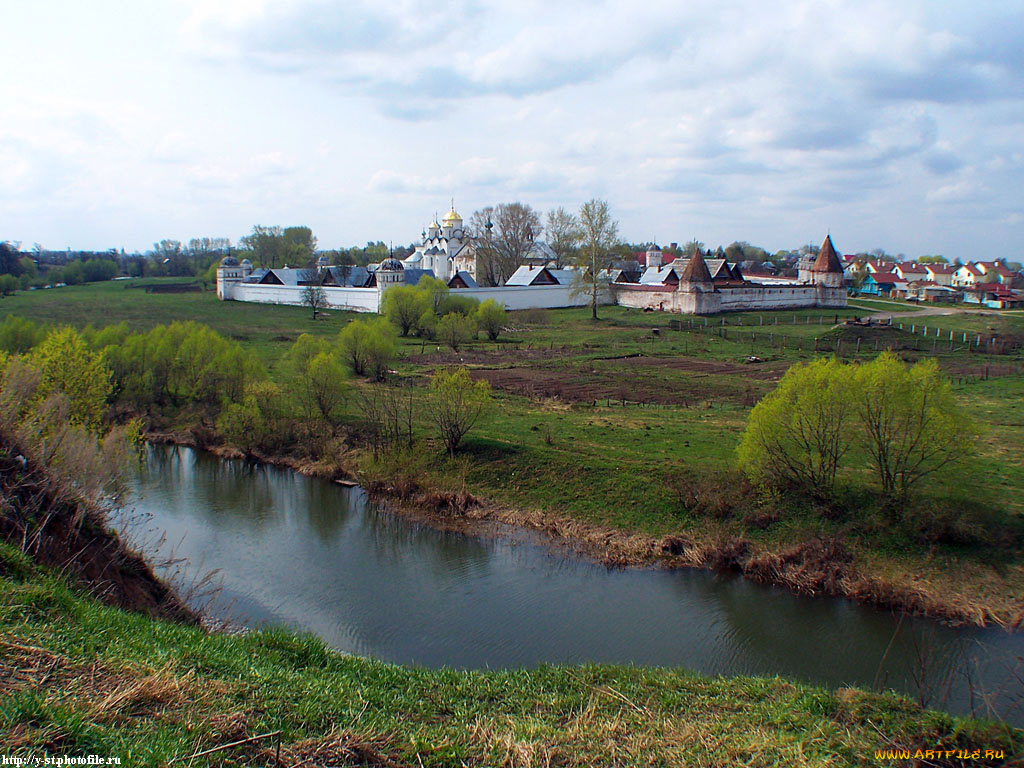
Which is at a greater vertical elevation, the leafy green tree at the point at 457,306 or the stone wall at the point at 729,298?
the stone wall at the point at 729,298

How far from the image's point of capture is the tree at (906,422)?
40.9ft

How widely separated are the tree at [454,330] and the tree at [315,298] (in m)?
16.6

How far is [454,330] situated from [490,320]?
3179mm

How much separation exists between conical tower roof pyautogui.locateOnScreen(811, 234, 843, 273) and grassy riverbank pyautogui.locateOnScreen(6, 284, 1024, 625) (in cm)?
2003

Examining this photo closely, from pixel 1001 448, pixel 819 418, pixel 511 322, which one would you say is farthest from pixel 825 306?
pixel 819 418

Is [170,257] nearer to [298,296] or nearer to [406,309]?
[298,296]

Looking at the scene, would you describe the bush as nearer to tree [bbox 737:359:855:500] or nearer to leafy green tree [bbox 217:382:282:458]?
leafy green tree [bbox 217:382:282:458]

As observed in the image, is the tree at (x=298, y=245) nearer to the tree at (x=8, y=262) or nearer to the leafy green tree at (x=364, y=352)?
the tree at (x=8, y=262)

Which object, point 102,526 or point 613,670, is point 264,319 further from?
point 613,670

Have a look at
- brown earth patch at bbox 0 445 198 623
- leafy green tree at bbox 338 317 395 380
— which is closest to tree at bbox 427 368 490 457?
leafy green tree at bbox 338 317 395 380

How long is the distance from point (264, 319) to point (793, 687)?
41.6 meters

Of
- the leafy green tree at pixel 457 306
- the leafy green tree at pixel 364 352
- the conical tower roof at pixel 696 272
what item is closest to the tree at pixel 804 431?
the leafy green tree at pixel 364 352

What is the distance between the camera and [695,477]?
1495 cm

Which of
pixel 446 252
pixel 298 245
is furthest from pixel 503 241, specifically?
pixel 298 245
